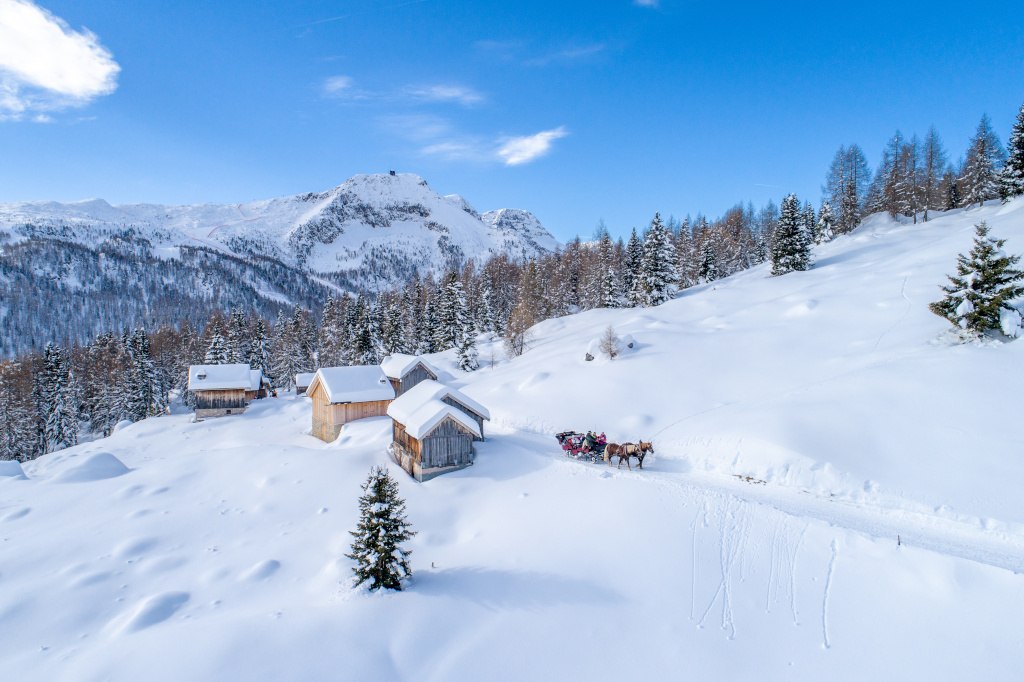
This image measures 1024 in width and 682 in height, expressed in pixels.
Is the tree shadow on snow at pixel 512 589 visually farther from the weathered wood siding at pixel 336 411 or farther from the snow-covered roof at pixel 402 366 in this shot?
the snow-covered roof at pixel 402 366

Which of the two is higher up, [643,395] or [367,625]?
[643,395]

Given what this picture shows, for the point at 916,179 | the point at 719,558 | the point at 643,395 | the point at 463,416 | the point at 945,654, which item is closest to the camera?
the point at 945,654

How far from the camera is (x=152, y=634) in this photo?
864 cm

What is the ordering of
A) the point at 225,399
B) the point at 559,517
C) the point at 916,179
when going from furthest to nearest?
the point at 916,179
the point at 225,399
the point at 559,517

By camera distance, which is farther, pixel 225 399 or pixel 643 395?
pixel 225 399

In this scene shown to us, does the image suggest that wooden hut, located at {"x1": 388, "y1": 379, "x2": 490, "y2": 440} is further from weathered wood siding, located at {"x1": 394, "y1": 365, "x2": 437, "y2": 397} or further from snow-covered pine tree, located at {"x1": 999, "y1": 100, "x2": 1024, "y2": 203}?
snow-covered pine tree, located at {"x1": 999, "y1": 100, "x2": 1024, "y2": 203}

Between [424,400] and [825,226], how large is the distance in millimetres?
65248

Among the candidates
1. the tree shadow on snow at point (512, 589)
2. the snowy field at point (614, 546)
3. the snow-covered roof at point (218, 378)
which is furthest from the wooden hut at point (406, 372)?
the tree shadow on snow at point (512, 589)

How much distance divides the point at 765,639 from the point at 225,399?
155 ft

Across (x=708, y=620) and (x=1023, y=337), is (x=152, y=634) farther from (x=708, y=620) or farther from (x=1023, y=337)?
(x=1023, y=337)

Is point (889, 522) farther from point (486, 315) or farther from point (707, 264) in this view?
point (486, 315)

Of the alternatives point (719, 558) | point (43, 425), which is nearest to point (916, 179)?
point (719, 558)

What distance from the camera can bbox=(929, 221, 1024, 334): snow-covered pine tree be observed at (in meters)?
19.6

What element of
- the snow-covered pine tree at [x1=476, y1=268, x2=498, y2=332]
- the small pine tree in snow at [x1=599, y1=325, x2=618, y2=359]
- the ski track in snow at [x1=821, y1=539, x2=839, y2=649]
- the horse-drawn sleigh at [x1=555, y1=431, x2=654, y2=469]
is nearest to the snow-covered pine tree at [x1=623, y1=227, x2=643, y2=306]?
the snow-covered pine tree at [x1=476, y1=268, x2=498, y2=332]
